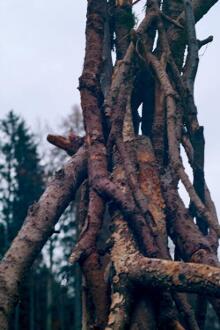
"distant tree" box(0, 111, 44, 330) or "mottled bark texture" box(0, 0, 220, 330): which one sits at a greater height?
"distant tree" box(0, 111, 44, 330)

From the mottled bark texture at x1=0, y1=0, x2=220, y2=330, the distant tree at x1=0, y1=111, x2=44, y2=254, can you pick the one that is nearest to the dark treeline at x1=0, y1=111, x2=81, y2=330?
the distant tree at x1=0, y1=111, x2=44, y2=254

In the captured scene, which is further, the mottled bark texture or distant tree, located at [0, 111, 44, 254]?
distant tree, located at [0, 111, 44, 254]

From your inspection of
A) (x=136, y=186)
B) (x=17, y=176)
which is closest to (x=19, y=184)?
(x=17, y=176)

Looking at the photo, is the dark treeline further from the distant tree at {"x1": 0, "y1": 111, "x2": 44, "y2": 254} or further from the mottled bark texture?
the mottled bark texture

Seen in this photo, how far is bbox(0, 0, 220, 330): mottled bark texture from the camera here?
3.20m

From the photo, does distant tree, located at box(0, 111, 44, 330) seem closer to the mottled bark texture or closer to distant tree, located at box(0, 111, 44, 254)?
distant tree, located at box(0, 111, 44, 254)

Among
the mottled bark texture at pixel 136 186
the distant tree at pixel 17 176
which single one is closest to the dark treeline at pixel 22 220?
the distant tree at pixel 17 176

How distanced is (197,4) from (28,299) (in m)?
24.7

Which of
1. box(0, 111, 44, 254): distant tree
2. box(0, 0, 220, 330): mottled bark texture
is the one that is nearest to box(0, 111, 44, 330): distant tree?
box(0, 111, 44, 254): distant tree

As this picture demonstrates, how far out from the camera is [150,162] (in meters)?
4.03

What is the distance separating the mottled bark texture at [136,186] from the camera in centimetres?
320

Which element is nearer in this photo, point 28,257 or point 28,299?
point 28,257

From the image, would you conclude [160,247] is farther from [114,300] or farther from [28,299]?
[28,299]

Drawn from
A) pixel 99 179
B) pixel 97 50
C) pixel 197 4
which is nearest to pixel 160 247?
pixel 99 179
